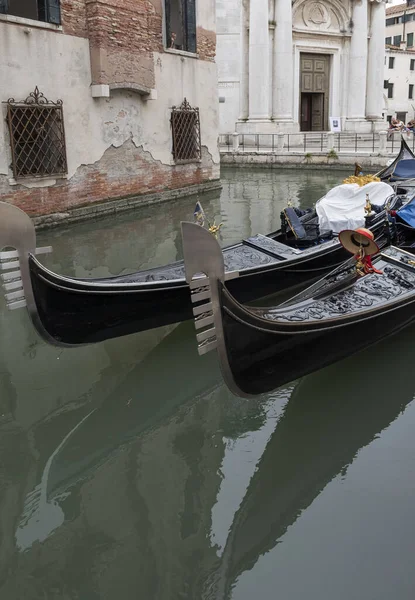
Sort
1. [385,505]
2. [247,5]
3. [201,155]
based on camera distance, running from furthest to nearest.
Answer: [247,5] < [201,155] < [385,505]

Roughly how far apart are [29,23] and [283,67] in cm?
1002

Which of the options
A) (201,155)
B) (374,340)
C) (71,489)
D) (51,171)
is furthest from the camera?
(201,155)

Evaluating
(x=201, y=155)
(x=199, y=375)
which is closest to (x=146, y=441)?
(x=199, y=375)

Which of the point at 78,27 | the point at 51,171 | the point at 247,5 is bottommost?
the point at 51,171

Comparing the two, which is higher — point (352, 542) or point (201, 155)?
point (201, 155)

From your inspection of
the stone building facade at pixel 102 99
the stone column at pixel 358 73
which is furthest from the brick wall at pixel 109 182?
the stone column at pixel 358 73

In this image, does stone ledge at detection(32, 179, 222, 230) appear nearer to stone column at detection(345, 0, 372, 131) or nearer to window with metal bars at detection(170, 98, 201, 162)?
window with metal bars at detection(170, 98, 201, 162)

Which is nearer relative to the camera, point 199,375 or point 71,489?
point 71,489

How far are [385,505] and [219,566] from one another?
2.00 ft

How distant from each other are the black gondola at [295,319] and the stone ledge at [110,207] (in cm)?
416

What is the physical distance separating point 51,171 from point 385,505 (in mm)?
5434

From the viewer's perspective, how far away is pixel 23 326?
3.74 metres

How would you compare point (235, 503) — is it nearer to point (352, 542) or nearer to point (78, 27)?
point (352, 542)

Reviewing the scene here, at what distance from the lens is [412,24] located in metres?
26.2
